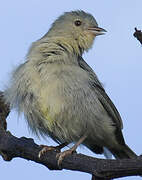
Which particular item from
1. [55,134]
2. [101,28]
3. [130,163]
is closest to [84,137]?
[55,134]

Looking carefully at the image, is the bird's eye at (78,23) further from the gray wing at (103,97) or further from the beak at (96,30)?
the gray wing at (103,97)

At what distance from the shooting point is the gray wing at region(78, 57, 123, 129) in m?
6.99

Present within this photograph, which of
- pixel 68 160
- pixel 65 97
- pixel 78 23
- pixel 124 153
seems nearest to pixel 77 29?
pixel 78 23

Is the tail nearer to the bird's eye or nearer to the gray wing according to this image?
the gray wing

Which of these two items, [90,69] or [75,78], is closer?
[75,78]

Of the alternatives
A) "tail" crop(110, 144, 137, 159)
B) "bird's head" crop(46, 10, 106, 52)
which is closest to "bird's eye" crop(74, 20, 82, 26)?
"bird's head" crop(46, 10, 106, 52)

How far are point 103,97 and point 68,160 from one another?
2115mm

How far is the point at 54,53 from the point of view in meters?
6.83

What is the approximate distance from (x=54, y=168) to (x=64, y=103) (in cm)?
124

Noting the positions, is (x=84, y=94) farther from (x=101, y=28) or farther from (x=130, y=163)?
(x=130, y=163)

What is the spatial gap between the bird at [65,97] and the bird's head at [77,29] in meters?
0.02

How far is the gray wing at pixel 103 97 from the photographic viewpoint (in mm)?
6992

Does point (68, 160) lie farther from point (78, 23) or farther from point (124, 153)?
point (78, 23)

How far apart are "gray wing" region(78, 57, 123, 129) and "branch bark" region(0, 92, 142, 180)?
148cm
